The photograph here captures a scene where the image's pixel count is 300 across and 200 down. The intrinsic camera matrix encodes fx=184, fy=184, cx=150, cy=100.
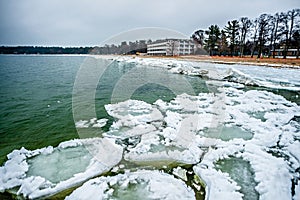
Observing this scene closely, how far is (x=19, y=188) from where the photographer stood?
239cm

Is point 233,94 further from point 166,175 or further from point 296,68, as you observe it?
point 296,68

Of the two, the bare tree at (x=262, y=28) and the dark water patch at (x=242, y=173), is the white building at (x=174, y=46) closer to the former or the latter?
the bare tree at (x=262, y=28)

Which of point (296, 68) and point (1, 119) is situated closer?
point (1, 119)

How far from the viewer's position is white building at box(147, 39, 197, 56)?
45031 millimetres

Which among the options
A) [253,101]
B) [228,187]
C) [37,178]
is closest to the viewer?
[228,187]

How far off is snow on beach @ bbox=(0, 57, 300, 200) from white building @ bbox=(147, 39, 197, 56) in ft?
138

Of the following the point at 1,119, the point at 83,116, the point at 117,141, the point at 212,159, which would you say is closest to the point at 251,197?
the point at 212,159

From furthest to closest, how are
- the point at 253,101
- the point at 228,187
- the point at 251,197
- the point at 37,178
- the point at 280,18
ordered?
the point at 280,18 < the point at 253,101 < the point at 37,178 < the point at 228,187 < the point at 251,197

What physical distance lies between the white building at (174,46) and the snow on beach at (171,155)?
41965 millimetres

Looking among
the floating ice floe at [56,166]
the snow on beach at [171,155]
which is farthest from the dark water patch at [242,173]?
the floating ice floe at [56,166]

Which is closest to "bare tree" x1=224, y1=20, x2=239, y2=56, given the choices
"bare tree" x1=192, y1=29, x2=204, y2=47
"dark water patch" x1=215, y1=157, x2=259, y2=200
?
"bare tree" x1=192, y1=29, x2=204, y2=47

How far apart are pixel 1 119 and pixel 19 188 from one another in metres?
3.42

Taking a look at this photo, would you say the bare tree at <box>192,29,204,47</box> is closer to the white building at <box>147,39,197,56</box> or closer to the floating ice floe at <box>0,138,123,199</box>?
the white building at <box>147,39,197,56</box>

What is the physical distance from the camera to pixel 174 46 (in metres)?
45.8
